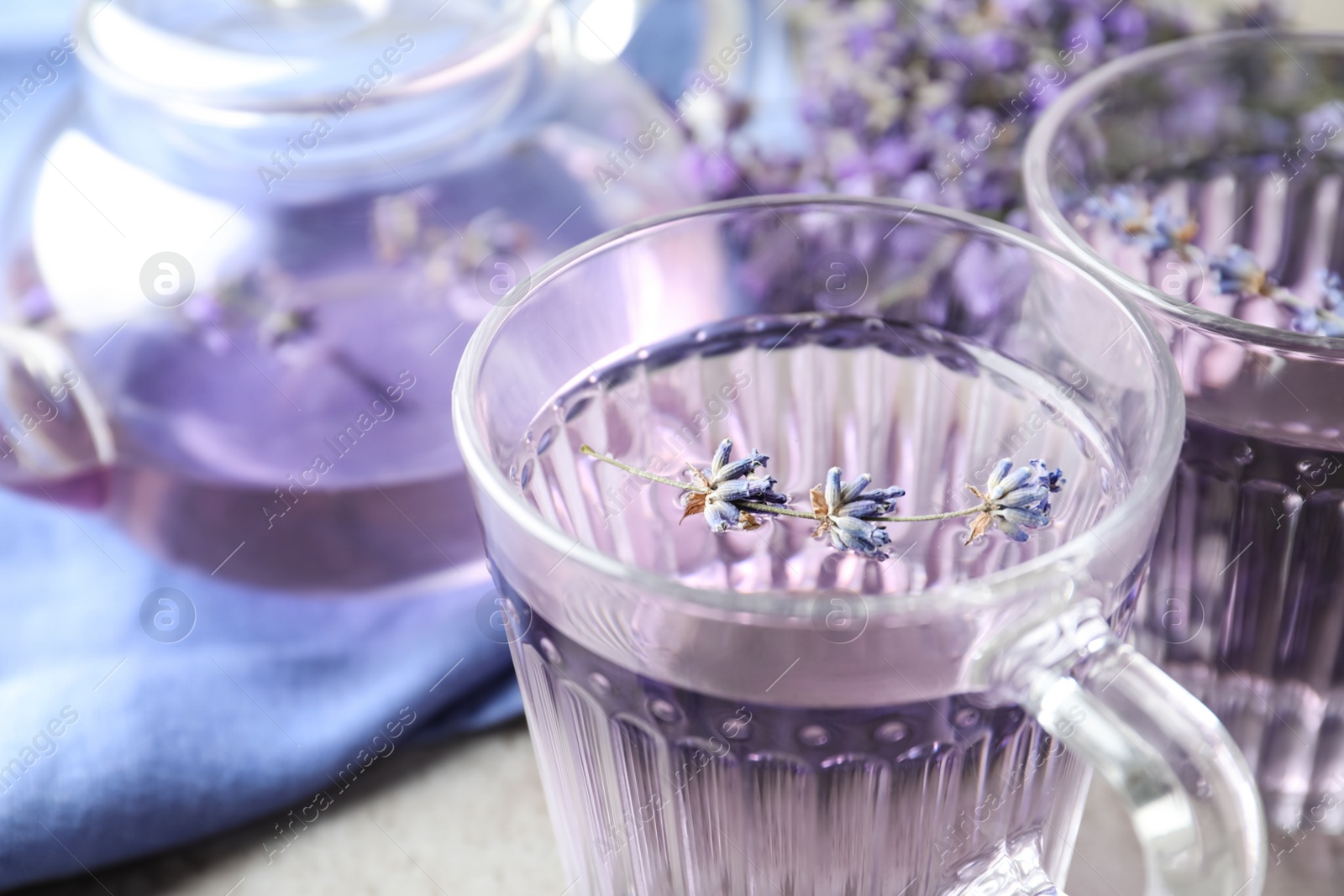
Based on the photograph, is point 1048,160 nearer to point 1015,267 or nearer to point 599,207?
point 1015,267

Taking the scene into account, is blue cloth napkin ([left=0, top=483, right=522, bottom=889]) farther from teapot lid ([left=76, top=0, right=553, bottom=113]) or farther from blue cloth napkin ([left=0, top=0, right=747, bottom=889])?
teapot lid ([left=76, top=0, right=553, bottom=113])

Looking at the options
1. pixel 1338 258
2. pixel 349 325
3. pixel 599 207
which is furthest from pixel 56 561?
pixel 1338 258

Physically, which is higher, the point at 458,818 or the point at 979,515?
the point at 979,515

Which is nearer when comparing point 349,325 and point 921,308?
point 921,308

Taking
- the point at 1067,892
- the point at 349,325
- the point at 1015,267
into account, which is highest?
the point at 1015,267

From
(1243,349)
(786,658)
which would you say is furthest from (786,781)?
(1243,349)

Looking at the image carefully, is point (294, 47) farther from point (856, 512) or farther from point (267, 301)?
point (856, 512)

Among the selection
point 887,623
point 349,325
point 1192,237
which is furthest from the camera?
point 349,325

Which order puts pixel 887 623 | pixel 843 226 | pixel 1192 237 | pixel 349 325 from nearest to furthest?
pixel 887 623, pixel 843 226, pixel 1192 237, pixel 349 325
